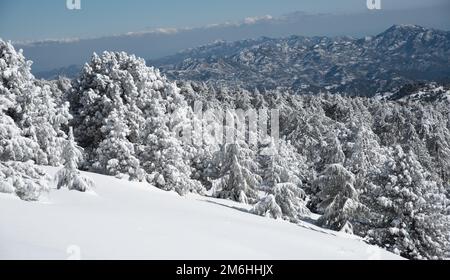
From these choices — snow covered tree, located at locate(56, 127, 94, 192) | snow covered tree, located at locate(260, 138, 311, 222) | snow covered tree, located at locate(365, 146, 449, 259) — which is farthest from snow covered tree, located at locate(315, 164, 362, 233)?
snow covered tree, located at locate(56, 127, 94, 192)

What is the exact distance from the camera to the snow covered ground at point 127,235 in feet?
27.8

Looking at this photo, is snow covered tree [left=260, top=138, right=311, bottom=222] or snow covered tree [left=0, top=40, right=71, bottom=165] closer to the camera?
snow covered tree [left=0, top=40, right=71, bottom=165]

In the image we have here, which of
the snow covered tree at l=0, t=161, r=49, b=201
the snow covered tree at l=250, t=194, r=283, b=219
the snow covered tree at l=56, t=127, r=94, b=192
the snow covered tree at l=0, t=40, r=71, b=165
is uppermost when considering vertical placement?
the snow covered tree at l=0, t=40, r=71, b=165

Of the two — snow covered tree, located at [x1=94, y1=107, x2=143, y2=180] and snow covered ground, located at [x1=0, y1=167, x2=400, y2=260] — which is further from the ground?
snow covered ground, located at [x1=0, y1=167, x2=400, y2=260]

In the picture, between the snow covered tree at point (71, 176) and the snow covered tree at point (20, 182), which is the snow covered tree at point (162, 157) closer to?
the snow covered tree at point (71, 176)

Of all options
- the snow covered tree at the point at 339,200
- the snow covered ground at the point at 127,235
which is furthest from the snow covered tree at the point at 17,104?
the snow covered tree at the point at 339,200

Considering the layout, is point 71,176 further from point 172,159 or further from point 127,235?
point 172,159

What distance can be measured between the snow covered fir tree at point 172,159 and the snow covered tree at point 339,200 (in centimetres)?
7

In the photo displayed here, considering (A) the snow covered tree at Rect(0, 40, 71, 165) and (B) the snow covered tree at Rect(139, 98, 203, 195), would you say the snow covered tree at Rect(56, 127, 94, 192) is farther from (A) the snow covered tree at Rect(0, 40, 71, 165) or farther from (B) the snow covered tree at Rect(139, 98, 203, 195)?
(B) the snow covered tree at Rect(139, 98, 203, 195)

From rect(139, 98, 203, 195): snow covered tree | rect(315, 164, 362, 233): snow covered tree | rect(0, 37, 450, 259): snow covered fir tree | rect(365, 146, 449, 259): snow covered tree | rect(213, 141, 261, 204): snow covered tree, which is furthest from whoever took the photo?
rect(213, 141, 261, 204): snow covered tree

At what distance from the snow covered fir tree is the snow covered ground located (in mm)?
2340

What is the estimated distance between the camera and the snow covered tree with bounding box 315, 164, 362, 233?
31812 mm
